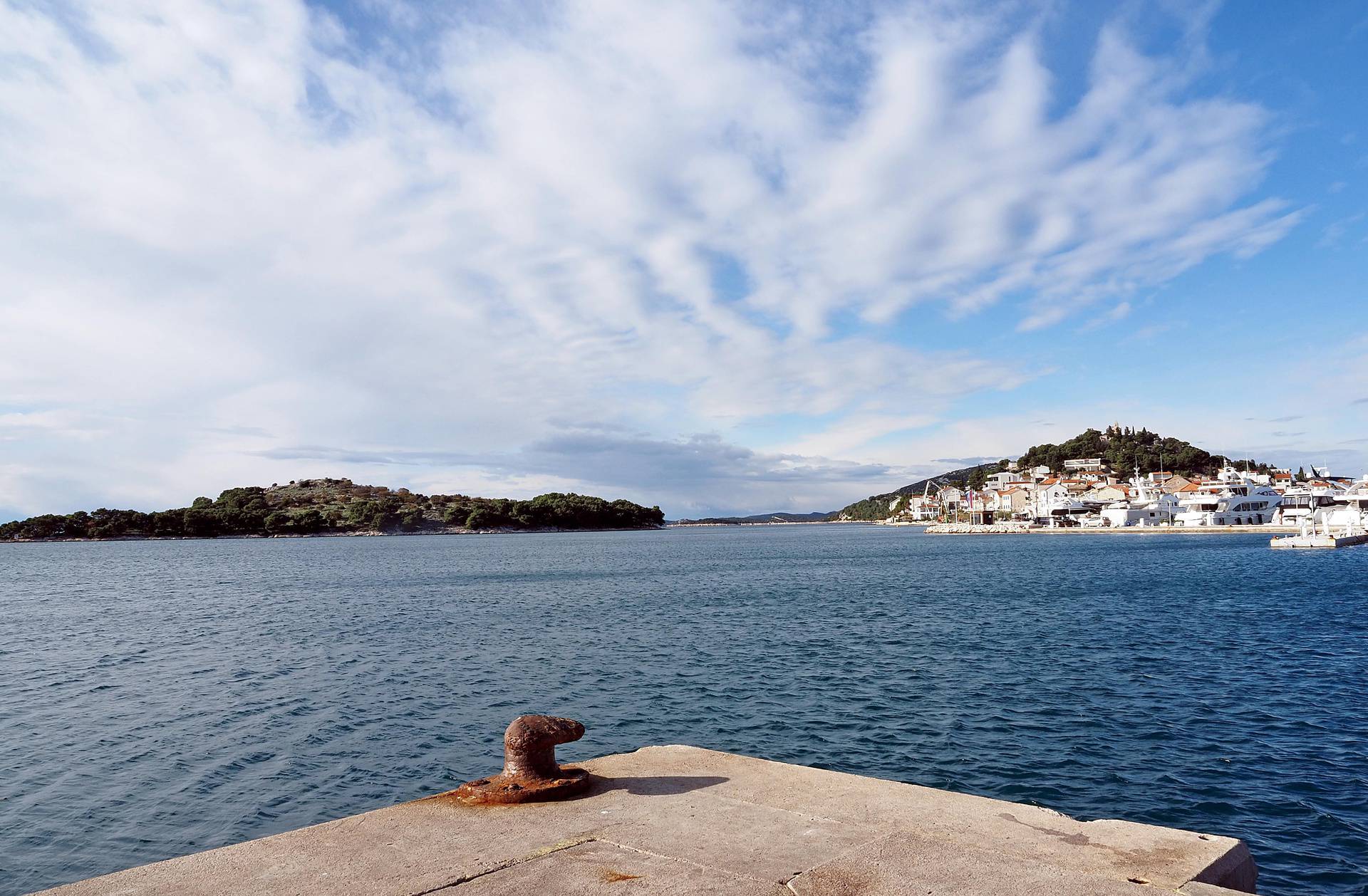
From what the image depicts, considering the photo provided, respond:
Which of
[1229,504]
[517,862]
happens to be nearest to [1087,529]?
[1229,504]

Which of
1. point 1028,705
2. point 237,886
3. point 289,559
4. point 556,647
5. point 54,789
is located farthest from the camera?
point 289,559

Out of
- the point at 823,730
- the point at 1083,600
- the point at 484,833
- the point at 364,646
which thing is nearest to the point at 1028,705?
the point at 823,730

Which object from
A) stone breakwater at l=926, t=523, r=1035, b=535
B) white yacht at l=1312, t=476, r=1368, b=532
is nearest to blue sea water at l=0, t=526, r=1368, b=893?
white yacht at l=1312, t=476, r=1368, b=532

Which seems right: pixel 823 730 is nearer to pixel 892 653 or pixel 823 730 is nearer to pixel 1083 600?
pixel 892 653

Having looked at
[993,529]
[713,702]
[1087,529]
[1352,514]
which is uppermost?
[1352,514]

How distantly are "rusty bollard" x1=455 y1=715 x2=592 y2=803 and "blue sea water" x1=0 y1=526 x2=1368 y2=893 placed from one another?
664cm

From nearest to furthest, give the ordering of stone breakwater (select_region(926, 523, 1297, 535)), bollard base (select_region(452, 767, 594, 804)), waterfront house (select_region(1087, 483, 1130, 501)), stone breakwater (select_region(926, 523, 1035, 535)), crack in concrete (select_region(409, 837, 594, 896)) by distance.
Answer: crack in concrete (select_region(409, 837, 594, 896)), bollard base (select_region(452, 767, 594, 804)), stone breakwater (select_region(926, 523, 1297, 535)), waterfront house (select_region(1087, 483, 1130, 501)), stone breakwater (select_region(926, 523, 1035, 535))

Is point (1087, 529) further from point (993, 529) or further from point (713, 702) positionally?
point (713, 702)

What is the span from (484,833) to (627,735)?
34.1 ft

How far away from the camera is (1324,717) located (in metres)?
16.8

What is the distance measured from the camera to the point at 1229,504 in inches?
5605

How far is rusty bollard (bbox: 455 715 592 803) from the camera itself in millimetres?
7137

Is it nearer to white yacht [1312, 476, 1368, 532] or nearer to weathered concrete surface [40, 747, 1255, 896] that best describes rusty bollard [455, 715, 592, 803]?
weathered concrete surface [40, 747, 1255, 896]

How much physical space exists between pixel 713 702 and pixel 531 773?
12.4 metres
